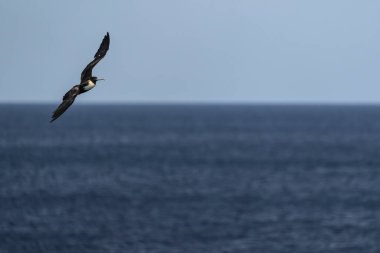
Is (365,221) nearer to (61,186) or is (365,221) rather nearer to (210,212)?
(210,212)

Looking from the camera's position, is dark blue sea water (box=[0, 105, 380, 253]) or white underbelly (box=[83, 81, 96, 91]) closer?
white underbelly (box=[83, 81, 96, 91])

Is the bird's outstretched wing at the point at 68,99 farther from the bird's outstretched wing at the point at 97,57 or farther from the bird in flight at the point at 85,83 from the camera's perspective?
the bird's outstretched wing at the point at 97,57

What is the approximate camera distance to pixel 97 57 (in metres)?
20.0

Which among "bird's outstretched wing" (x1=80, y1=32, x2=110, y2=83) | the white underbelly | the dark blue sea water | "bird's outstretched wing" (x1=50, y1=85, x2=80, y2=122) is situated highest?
"bird's outstretched wing" (x1=80, y1=32, x2=110, y2=83)

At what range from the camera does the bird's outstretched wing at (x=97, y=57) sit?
62.3 ft

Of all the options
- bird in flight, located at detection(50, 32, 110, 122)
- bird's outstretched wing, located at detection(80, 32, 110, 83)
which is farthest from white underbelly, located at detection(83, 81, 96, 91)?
bird's outstretched wing, located at detection(80, 32, 110, 83)

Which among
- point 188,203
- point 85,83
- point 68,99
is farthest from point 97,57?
point 188,203

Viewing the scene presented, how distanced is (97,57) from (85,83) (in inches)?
63.9

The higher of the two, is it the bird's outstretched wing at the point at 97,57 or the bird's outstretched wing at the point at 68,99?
the bird's outstretched wing at the point at 97,57

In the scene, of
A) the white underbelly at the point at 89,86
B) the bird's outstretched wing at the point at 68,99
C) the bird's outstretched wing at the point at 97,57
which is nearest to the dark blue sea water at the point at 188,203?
the bird's outstretched wing at the point at 97,57

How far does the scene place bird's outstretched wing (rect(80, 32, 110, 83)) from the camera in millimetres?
19000

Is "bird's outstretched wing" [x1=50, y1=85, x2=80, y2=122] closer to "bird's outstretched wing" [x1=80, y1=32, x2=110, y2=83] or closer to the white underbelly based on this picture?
the white underbelly

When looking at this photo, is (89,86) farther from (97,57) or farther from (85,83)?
(97,57)

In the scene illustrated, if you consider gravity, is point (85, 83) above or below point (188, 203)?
above
